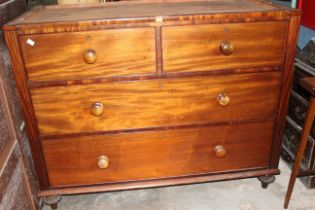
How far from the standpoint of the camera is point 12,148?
51.5 inches

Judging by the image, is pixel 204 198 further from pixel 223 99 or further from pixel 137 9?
pixel 137 9

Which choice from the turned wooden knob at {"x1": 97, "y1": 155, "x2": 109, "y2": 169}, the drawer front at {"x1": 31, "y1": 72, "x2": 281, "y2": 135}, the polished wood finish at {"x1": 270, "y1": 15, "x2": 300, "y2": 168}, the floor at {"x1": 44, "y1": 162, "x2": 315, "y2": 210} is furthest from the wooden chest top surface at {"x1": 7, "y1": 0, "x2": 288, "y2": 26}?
the floor at {"x1": 44, "y1": 162, "x2": 315, "y2": 210}

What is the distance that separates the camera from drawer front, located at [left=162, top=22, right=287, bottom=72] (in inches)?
51.3

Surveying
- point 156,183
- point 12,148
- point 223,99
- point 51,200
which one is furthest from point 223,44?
point 51,200

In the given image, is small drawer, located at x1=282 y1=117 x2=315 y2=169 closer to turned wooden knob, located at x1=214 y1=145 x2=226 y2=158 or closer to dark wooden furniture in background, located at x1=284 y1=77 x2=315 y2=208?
dark wooden furniture in background, located at x1=284 y1=77 x2=315 y2=208

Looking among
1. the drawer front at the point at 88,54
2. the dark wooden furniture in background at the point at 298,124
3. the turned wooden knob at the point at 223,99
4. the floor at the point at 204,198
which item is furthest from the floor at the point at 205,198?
the drawer front at the point at 88,54

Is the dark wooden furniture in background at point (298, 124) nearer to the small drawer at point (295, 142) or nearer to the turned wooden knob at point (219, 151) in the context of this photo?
the small drawer at point (295, 142)

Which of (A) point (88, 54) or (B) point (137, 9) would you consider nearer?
(A) point (88, 54)

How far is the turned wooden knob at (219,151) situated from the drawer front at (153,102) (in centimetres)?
14

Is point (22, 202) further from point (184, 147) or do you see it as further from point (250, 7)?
point (250, 7)

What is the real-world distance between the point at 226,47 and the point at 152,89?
14.3 inches

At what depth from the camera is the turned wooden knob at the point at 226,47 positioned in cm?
132

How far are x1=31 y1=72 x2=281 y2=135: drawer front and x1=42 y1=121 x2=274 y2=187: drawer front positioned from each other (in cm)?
6

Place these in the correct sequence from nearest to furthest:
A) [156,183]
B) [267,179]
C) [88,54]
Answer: [88,54], [156,183], [267,179]
